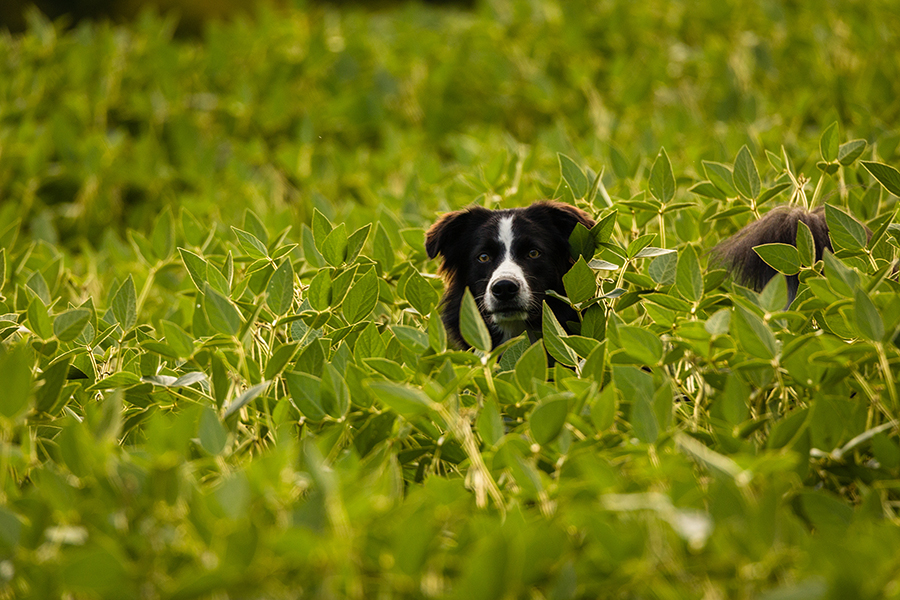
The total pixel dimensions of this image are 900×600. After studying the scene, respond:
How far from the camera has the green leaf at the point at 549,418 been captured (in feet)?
4.75

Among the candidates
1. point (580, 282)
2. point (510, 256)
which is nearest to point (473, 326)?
point (580, 282)

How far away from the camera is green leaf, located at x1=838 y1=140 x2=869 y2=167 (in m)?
2.26

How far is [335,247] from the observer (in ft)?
7.10

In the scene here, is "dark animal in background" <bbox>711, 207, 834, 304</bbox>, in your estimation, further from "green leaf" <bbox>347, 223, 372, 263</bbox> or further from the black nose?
"green leaf" <bbox>347, 223, 372, 263</bbox>

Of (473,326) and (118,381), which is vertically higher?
(473,326)

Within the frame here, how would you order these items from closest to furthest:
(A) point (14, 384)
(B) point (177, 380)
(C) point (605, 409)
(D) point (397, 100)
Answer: (A) point (14, 384), (C) point (605, 409), (B) point (177, 380), (D) point (397, 100)

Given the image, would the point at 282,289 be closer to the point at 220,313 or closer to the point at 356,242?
the point at 220,313

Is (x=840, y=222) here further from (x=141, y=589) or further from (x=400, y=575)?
(x=141, y=589)

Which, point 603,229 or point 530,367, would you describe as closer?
point 530,367

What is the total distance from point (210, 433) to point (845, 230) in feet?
5.23

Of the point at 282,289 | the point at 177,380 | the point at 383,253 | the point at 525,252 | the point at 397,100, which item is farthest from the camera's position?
the point at 397,100

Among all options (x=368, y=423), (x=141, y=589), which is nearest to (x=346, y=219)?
(x=368, y=423)

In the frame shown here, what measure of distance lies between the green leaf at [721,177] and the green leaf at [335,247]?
1.15 meters

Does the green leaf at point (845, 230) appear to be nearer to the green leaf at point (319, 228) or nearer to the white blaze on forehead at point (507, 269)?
the white blaze on forehead at point (507, 269)
